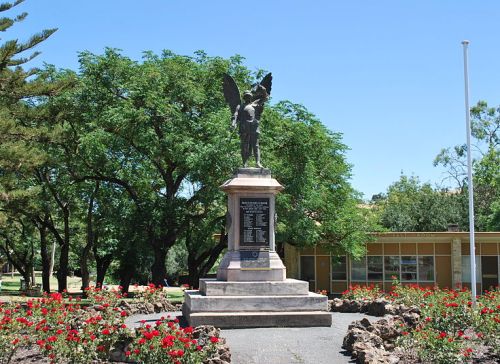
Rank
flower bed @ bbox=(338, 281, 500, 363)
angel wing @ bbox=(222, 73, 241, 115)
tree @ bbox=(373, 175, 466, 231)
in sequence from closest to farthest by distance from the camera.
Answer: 1. flower bed @ bbox=(338, 281, 500, 363)
2. angel wing @ bbox=(222, 73, 241, 115)
3. tree @ bbox=(373, 175, 466, 231)

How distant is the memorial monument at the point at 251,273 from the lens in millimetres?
14109

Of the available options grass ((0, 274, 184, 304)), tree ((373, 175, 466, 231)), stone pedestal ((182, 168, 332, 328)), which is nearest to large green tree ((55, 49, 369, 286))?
grass ((0, 274, 184, 304))

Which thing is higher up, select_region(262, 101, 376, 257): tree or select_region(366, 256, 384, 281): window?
select_region(262, 101, 376, 257): tree

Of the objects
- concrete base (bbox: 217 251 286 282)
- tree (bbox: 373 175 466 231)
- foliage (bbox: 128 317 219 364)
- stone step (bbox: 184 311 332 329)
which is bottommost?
stone step (bbox: 184 311 332 329)

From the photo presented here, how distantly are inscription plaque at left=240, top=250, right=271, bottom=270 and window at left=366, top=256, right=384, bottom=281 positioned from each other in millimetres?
22382

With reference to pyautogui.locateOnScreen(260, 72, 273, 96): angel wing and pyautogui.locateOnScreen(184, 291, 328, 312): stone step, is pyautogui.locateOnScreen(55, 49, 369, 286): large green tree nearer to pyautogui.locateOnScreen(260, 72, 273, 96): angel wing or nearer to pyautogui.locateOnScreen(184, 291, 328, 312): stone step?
pyautogui.locateOnScreen(260, 72, 273, 96): angel wing

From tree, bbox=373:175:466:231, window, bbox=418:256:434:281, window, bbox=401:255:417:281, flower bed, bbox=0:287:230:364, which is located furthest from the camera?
tree, bbox=373:175:466:231

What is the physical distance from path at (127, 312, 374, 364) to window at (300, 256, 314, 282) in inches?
900

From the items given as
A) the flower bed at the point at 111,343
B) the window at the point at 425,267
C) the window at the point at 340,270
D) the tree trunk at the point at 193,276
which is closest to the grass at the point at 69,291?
the tree trunk at the point at 193,276

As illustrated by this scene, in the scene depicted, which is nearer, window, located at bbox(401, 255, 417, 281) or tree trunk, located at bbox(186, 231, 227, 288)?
tree trunk, located at bbox(186, 231, 227, 288)

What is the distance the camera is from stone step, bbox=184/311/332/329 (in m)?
13.7

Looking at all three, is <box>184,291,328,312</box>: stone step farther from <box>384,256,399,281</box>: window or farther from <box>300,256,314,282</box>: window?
<box>384,256,399,281</box>: window

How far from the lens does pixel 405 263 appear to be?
36.7 m

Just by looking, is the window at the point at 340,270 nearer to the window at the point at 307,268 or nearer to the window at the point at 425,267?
the window at the point at 307,268
